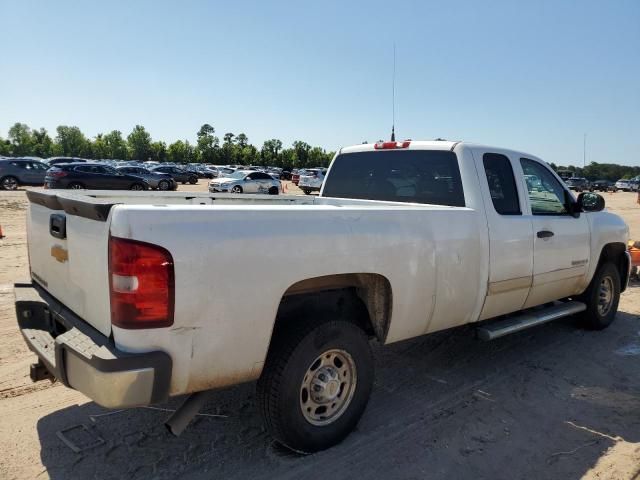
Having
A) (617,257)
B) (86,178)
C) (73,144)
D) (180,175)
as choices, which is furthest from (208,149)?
(617,257)

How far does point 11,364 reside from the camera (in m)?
4.24

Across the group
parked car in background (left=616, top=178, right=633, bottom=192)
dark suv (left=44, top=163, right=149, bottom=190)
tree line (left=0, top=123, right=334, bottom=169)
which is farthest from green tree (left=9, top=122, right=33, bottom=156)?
parked car in background (left=616, top=178, right=633, bottom=192)

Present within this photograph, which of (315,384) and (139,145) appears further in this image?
(139,145)

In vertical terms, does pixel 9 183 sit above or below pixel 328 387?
above

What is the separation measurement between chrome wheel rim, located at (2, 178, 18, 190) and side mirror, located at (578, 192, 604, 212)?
2835cm

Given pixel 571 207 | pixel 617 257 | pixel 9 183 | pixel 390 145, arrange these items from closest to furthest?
pixel 390 145 < pixel 571 207 < pixel 617 257 < pixel 9 183

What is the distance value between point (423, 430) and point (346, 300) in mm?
1067

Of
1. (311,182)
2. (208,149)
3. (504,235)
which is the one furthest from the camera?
(208,149)

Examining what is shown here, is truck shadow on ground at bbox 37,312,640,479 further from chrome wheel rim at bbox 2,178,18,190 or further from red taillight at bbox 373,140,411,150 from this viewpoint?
chrome wheel rim at bbox 2,178,18,190

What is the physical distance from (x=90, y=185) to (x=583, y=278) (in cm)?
2437

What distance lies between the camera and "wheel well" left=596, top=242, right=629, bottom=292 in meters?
5.72

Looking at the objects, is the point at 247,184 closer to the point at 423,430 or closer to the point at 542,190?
the point at 542,190

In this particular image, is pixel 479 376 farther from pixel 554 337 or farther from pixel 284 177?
pixel 284 177

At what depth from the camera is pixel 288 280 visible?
2.68 meters
